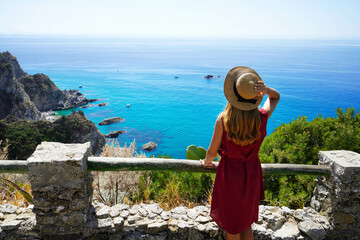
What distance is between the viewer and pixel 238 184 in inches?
99.9

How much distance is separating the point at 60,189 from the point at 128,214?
2.94 feet

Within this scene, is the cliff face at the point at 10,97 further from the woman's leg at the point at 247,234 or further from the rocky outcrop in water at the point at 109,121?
the woman's leg at the point at 247,234

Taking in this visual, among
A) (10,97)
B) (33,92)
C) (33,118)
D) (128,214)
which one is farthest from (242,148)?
(33,92)

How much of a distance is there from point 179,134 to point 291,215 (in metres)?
59.3

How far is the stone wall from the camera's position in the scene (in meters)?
2.87

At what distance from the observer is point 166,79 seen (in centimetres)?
11188

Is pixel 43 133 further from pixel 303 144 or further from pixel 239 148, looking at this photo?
pixel 239 148

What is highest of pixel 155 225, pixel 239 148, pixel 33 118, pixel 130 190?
pixel 239 148

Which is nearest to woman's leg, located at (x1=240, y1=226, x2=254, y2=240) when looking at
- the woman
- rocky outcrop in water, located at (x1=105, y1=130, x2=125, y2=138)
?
the woman

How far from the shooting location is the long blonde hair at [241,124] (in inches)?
90.7

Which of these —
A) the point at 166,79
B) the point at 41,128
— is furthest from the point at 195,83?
the point at 41,128

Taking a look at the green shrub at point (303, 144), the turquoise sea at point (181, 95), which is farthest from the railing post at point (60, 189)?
the turquoise sea at point (181, 95)

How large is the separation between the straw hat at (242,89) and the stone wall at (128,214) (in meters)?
1.65

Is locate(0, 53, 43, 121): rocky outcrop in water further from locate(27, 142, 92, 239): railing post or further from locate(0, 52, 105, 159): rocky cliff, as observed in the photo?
locate(27, 142, 92, 239): railing post
